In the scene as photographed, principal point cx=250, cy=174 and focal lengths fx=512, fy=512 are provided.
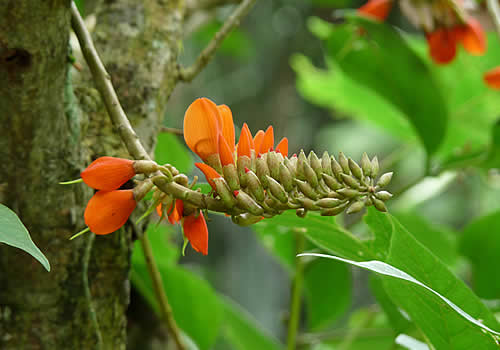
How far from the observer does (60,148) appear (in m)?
0.31

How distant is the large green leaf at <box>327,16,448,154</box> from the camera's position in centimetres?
56

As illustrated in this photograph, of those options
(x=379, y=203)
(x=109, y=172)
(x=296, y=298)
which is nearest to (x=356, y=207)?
(x=379, y=203)

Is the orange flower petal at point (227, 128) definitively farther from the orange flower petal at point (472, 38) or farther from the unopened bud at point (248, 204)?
the orange flower petal at point (472, 38)

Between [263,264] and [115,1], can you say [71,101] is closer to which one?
[115,1]

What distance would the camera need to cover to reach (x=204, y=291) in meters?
0.52

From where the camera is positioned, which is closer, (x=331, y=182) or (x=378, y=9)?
(x=331, y=182)

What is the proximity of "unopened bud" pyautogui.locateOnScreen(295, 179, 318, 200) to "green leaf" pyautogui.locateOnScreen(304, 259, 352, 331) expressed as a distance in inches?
16.0

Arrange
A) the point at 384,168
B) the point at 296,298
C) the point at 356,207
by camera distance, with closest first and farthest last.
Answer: the point at 356,207
the point at 296,298
the point at 384,168

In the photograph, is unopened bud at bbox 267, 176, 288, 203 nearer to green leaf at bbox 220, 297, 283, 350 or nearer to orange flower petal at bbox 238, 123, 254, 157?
orange flower petal at bbox 238, 123, 254, 157

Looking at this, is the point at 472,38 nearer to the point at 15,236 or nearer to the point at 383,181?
the point at 383,181

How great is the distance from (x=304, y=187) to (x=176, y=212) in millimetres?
67

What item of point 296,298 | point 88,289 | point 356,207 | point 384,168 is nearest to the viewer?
point 356,207

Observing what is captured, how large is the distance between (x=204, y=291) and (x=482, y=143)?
1.63ft

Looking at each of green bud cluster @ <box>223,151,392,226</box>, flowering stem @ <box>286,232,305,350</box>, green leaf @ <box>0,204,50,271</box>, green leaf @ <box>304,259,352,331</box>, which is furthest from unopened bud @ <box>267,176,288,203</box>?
green leaf @ <box>304,259,352,331</box>
